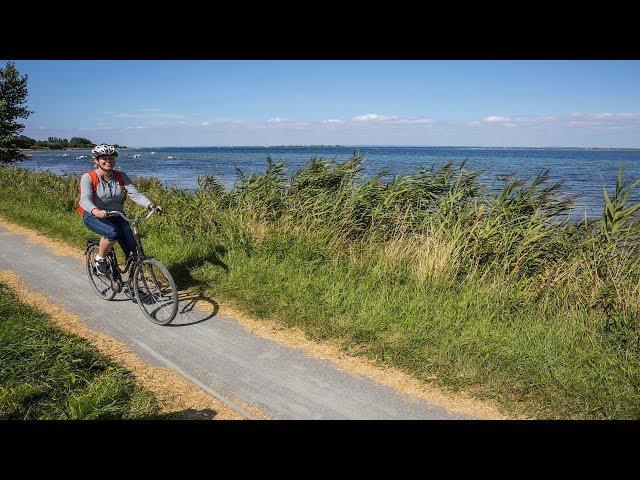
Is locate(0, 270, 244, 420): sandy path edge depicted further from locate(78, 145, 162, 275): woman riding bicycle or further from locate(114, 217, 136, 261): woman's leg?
locate(114, 217, 136, 261): woman's leg

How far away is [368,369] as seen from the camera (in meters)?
4.71

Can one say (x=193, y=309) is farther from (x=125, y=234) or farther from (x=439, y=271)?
(x=439, y=271)

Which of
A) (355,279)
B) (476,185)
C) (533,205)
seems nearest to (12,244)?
(355,279)

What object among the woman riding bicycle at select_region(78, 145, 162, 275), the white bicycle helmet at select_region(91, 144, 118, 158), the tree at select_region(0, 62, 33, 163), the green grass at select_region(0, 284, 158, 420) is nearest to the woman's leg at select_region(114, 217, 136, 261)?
the woman riding bicycle at select_region(78, 145, 162, 275)

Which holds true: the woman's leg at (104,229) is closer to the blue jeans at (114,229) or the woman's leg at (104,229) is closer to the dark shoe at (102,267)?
the blue jeans at (114,229)

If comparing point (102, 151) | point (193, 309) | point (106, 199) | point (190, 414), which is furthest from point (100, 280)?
point (190, 414)

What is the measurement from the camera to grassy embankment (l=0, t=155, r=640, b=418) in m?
4.61

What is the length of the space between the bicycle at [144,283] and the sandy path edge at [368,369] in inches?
28.4

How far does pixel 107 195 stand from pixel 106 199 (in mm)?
57

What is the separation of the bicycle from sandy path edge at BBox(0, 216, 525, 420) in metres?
0.72

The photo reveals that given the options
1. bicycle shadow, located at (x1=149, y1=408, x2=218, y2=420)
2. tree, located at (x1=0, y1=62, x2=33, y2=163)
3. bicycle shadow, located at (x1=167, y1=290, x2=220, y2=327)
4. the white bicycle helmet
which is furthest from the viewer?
tree, located at (x1=0, y1=62, x2=33, y2=163)
